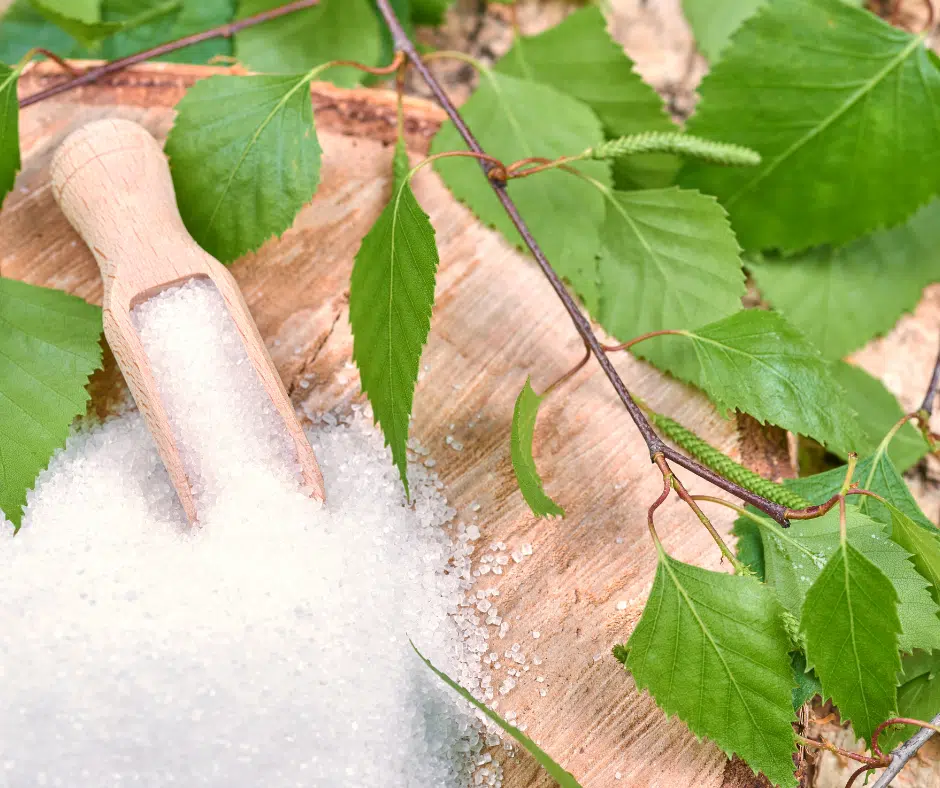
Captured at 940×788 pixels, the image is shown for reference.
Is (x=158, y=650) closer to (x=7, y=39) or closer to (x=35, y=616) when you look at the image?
(x=35, y=616)

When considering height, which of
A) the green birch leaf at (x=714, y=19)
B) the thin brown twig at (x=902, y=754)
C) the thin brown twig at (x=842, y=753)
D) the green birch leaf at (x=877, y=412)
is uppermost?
the green birch leaf at (x=714, y=19)

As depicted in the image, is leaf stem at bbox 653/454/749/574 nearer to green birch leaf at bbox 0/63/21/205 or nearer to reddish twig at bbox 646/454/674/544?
reddish twig at bbox 646/454/674/544

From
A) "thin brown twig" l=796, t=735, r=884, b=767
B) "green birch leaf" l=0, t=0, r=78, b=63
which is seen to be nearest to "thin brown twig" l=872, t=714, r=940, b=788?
"thin brown twig" l=796, t=735, r=884, b=767

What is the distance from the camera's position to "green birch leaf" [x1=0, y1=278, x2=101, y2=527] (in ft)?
1.89

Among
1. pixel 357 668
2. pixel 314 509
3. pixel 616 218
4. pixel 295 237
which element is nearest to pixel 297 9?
pixel 295 237

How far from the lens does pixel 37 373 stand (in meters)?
0.60

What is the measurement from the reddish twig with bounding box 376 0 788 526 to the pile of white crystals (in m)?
0.15

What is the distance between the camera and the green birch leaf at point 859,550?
1.79ft

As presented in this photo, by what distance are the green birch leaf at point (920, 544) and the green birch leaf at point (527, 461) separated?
0.22 m

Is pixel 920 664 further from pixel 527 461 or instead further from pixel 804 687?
pixel 527 461

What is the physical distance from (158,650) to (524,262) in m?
0.40

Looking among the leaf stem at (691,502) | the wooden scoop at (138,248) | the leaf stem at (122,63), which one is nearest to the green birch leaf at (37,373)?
the wooden scoop at (138,248)

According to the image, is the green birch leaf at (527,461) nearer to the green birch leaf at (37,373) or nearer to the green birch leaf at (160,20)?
the green birch leaf at (37,373)

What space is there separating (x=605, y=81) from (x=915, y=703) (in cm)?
56
